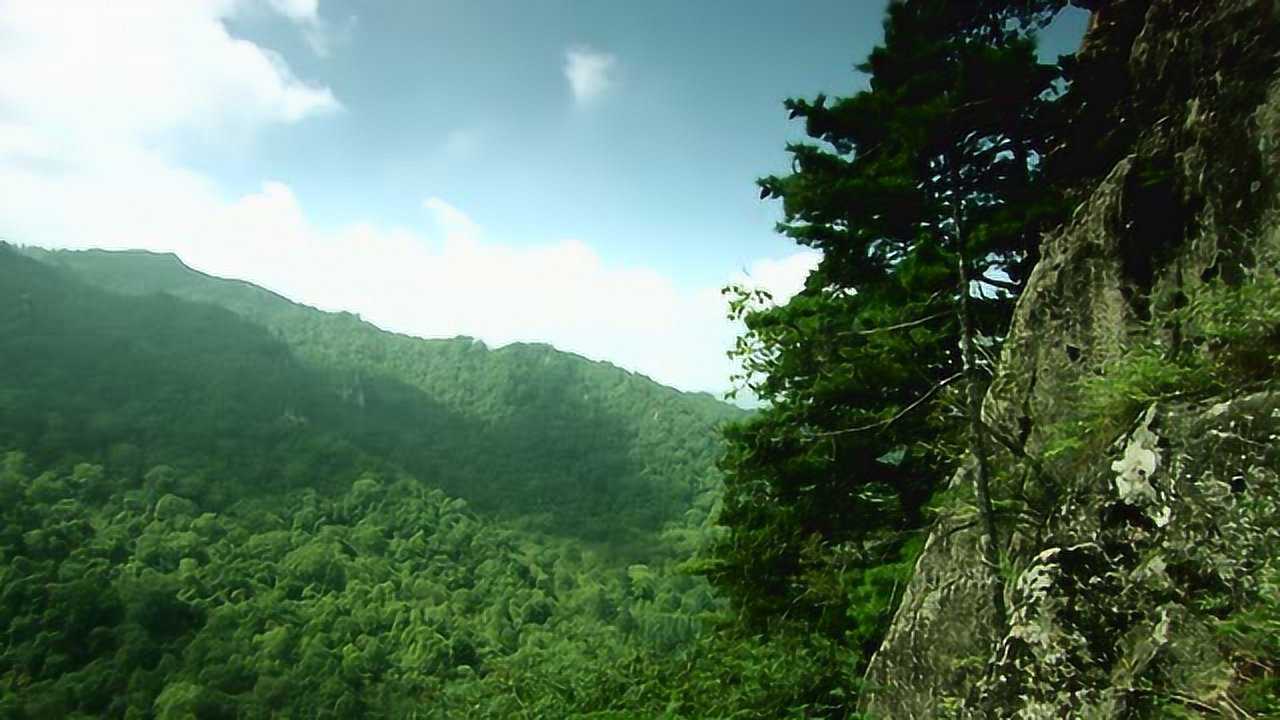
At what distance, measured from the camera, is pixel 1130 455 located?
4227 mm

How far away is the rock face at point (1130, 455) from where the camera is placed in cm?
365

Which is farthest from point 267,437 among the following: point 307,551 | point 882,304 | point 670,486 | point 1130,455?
point 1130,455

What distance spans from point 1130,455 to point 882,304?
13.7 ft

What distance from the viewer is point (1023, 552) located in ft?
17.7

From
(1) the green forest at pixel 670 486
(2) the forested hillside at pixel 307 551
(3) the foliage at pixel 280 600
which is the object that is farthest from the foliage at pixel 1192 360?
(3) the foliage at pixel 280 600

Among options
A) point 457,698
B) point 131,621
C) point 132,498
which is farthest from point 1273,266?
point 132,498

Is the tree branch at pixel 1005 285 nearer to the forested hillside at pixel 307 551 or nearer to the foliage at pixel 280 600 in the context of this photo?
the forested hillside at pixel 307 551

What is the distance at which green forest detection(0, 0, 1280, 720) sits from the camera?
227 inches

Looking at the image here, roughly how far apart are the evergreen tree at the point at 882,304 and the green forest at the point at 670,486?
45mm

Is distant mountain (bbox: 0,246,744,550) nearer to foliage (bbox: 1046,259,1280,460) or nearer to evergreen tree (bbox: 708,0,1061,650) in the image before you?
evergreen tree (bbox: 708,0,1061,650)

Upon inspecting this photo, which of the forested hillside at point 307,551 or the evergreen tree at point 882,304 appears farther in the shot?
the forested hillside at point 307,551

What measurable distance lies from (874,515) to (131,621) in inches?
4480

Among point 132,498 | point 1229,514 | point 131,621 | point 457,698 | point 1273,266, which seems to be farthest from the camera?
point 132,498

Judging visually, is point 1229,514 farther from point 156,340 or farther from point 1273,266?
point 156,340
